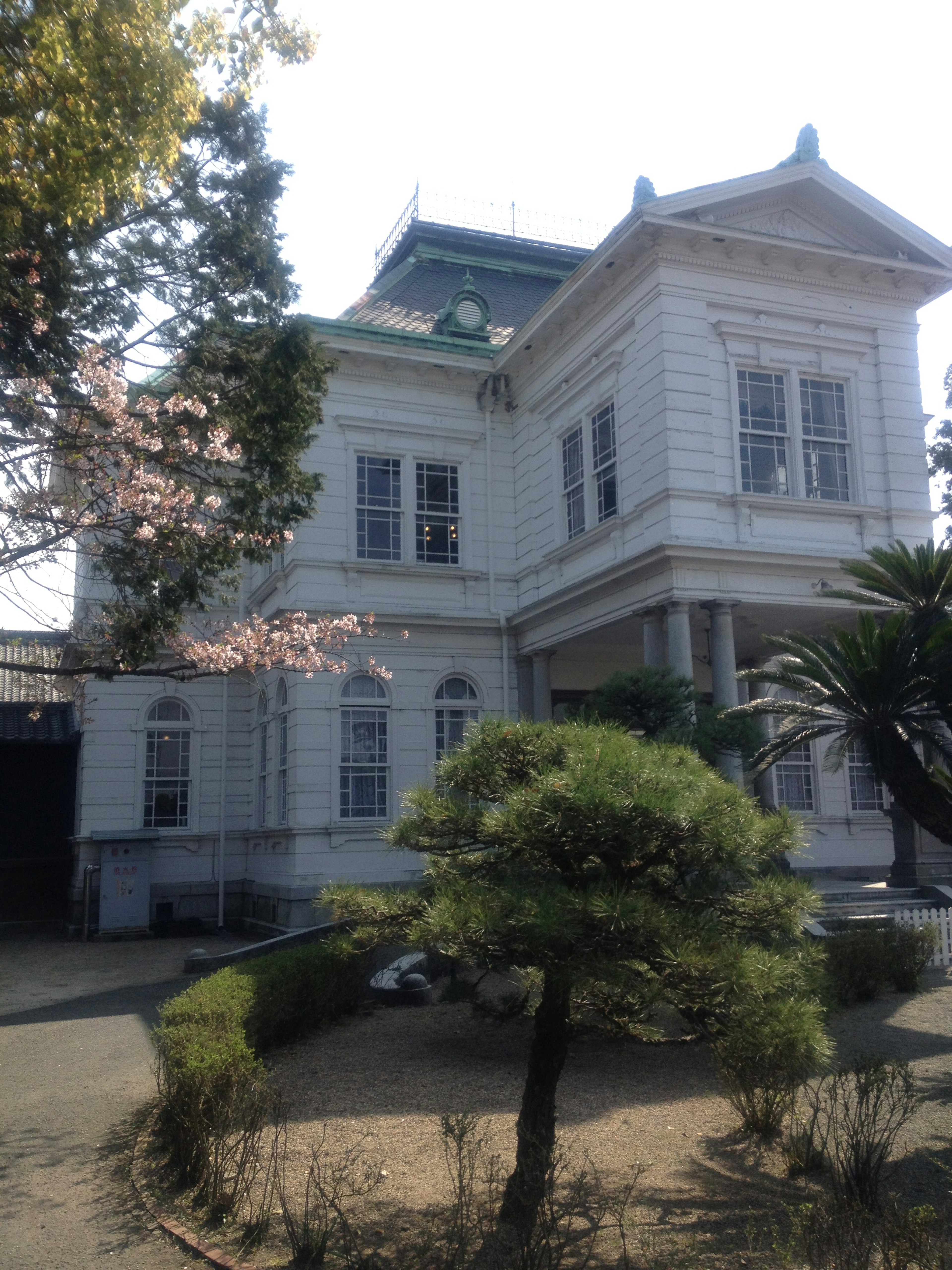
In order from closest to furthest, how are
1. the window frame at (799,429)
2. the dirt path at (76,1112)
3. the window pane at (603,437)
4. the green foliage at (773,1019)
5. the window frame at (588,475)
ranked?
the green foliage at (773,1019) → the dirt path at (76,1112) → the window frame at (799,429) → the window frame at (588,475) → the window pane at (603,437)

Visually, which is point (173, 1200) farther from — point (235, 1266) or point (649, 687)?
point (649, 687)

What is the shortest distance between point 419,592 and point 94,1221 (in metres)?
13.9

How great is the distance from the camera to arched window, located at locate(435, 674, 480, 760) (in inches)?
754

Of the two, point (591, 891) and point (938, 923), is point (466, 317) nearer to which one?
point (938, 923)

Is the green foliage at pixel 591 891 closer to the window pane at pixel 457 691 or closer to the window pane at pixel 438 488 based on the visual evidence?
the window pane at pixel 457 691

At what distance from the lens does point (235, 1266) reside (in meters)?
5.13

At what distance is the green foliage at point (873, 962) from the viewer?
10414 mm

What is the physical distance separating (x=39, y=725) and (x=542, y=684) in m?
12.3

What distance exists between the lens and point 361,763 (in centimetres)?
1836

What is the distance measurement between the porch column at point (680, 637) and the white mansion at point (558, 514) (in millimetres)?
41

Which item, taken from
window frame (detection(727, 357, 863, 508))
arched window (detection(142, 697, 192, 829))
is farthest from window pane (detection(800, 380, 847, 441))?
arched window (detection(142, 697, 192, 829))

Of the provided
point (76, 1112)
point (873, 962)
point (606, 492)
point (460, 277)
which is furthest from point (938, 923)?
point (460, 277)

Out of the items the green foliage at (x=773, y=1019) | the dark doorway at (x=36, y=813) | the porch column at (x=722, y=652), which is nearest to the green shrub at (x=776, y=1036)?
the green foliage at (x=773, y=1019)

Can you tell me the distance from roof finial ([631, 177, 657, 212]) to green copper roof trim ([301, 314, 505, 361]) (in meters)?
4.60
